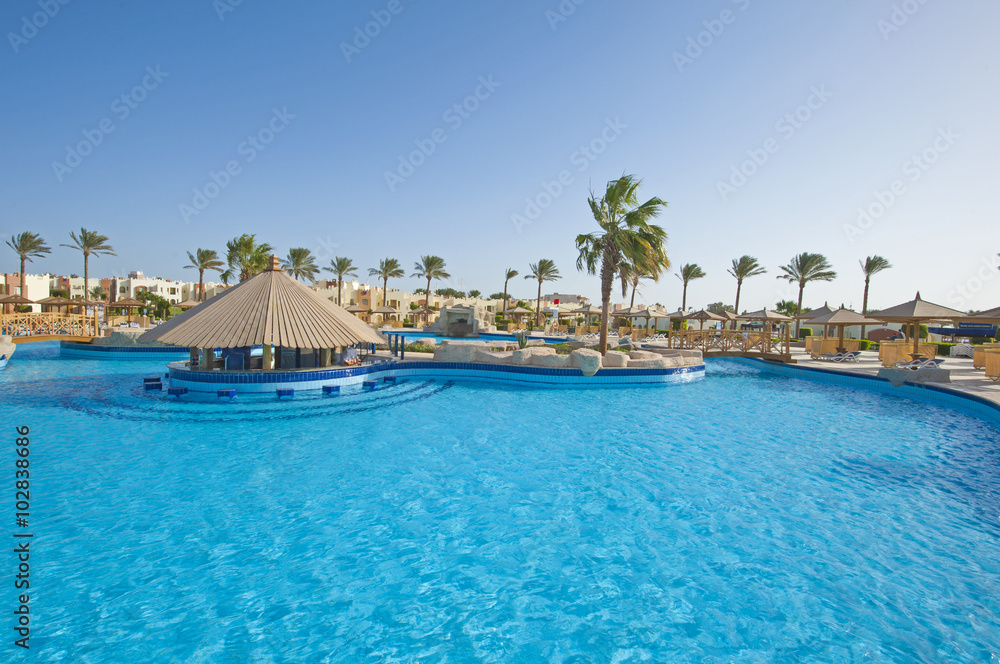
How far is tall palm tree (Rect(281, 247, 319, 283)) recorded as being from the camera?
1844 inches

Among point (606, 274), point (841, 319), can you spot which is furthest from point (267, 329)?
point (841, 319)

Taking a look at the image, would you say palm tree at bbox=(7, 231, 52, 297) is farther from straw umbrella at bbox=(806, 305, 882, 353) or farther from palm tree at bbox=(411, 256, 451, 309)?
straw umbrella at bbox=(806, 305, 882, 353)

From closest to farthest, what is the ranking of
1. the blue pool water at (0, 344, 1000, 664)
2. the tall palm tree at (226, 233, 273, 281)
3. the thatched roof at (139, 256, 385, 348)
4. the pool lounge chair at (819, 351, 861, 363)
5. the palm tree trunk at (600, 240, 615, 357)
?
the blue pool water at (0, 344, 1000, 664), the thatched roof at (139, 256, 385, 348), the palm tree trunk at (600, 240, 615, 357), the pool lounge chair at (819, 351, 861, 363), the tall palm tree at (226, 233, 273, 281)

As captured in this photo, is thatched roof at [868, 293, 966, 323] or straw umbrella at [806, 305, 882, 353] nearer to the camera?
thatched roof at [868, 293, 966, 323]

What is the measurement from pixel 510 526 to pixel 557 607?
4.62 feet

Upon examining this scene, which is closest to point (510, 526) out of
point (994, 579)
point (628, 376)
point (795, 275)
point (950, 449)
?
point (994, 579)

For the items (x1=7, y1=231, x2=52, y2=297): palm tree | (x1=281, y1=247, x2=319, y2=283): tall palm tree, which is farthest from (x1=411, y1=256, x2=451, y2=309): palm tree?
(x1=7, y1=231, x2=52, y2=297): palm tree

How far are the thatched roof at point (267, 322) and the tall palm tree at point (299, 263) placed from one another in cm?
3539

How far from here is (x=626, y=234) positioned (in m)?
16.6

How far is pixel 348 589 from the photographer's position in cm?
393

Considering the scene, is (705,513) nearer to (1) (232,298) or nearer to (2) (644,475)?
(2) (644,475)

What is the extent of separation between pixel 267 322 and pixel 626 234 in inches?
487

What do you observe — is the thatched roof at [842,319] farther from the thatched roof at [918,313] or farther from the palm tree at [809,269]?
the palm tree at [809,269]

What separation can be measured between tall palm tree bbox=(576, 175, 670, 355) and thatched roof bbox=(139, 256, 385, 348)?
9.06 m
